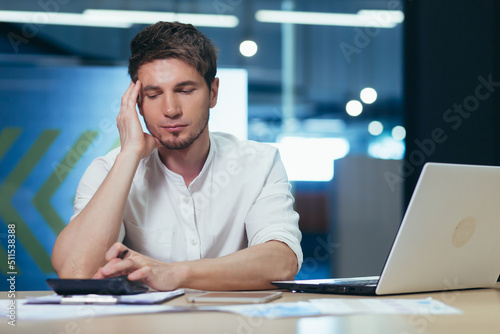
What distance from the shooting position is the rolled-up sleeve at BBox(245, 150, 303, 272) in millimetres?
1661

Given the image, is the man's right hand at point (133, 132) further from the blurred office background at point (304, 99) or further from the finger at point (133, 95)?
the blurred office background at point (304, 99)

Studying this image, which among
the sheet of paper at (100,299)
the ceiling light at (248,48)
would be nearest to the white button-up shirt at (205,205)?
the sheet of paper at (100,299)

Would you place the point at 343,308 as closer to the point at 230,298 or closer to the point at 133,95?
the point at 230,298

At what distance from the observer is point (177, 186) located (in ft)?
6.00

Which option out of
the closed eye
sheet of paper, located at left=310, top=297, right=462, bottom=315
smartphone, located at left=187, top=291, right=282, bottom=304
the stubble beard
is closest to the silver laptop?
sheet of paper, located at left=310, top=297, right=462, bottom=315

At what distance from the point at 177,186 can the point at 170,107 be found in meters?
0.26

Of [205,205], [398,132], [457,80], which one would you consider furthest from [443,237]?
[398,132]

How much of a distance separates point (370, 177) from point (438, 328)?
3.02 metres

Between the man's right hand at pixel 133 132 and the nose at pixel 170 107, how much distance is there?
11cm

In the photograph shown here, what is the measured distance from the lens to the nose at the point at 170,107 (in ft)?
5.63

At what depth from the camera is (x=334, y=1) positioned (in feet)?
14.8

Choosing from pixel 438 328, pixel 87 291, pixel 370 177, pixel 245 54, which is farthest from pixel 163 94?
pixel 245 54

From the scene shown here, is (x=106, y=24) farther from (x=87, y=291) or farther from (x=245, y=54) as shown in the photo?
(x=87, y=291)

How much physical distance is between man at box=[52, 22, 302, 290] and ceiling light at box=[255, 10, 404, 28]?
2559mm
